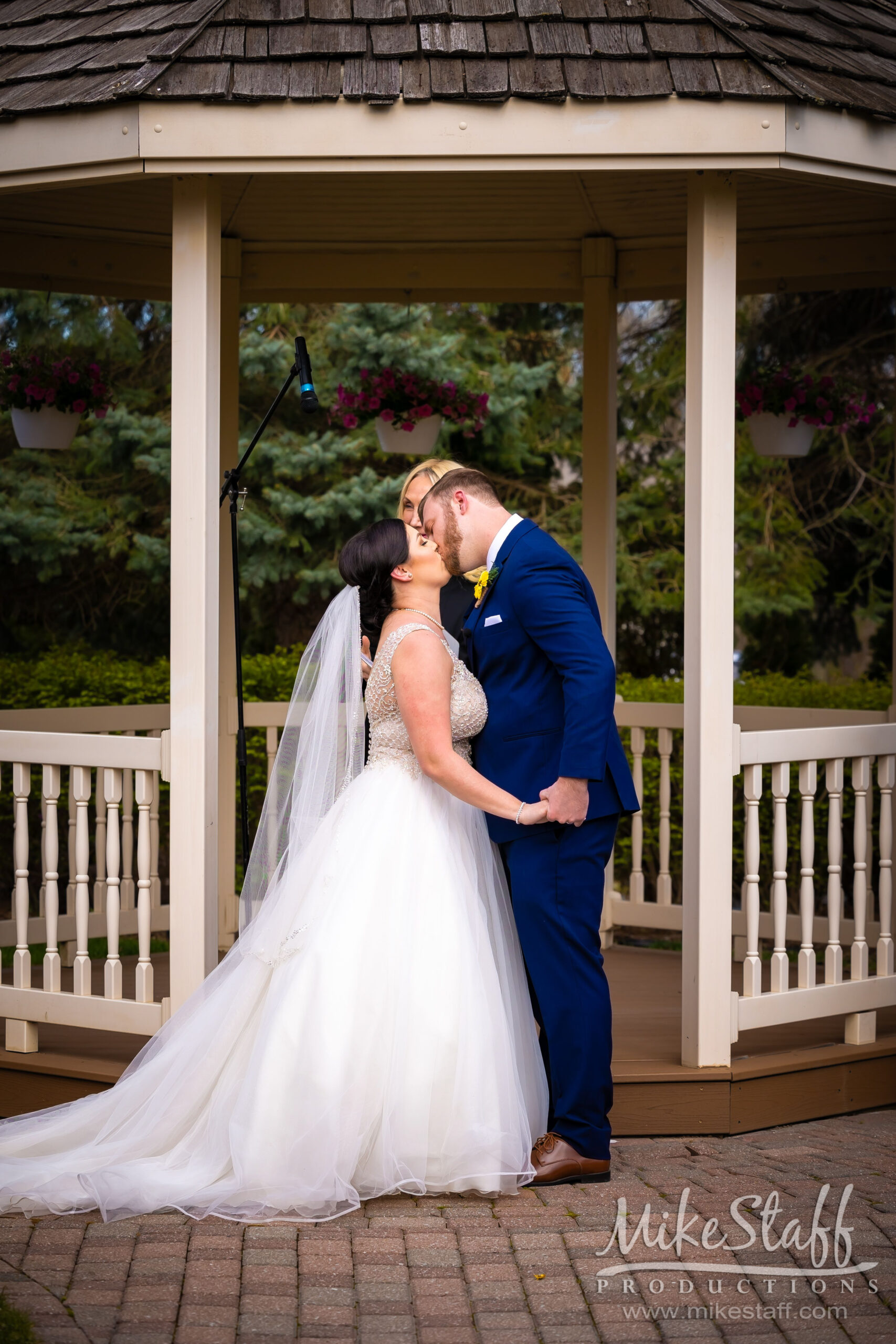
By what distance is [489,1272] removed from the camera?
3.28 meters

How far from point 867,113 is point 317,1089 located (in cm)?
341

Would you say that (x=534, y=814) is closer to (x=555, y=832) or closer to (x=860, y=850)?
(x=555, y=832)

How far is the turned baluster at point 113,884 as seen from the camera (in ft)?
14.5

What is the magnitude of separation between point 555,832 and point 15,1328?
1.87 metres

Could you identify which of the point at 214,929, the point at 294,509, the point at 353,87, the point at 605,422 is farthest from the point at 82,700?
the point at 353,87

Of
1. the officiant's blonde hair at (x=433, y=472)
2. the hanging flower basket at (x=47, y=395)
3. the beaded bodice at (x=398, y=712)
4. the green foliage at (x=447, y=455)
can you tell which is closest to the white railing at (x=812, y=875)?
the beaded bodice at (x=398, y=712)

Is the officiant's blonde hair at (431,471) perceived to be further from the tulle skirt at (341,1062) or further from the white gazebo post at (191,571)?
the tulle skirt at (341,1062)

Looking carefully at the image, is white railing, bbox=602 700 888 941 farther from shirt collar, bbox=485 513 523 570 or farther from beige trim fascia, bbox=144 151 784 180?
beige trim fascia, bbox=144 151 784 180

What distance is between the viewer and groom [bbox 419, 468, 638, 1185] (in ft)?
12.6

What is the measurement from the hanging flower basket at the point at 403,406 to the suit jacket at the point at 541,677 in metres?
2.67

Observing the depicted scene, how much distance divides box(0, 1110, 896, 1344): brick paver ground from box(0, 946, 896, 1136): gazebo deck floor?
1.54ft

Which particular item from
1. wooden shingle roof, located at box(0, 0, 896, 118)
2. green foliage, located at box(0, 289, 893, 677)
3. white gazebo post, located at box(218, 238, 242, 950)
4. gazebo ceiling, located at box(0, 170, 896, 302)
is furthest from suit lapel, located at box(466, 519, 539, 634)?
green foliage, located at box(0, 289, 893, 677)

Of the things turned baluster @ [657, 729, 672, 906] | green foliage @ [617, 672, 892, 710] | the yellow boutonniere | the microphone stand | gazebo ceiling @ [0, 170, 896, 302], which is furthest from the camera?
green foliage @ [617, 672, 892, 710]

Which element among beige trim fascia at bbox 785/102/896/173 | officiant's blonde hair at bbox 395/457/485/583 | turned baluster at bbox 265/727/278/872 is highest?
beige trim fascia at bbox 785/102/896/173
